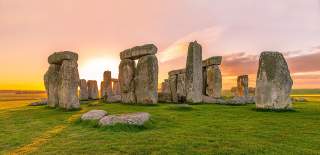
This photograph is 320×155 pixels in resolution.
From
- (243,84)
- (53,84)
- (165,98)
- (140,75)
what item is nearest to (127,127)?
(140,75)

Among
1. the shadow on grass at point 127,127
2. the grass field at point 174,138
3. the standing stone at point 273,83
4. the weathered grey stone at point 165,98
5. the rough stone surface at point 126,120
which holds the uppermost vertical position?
the standing stone at point 273,83

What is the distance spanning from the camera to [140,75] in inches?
736

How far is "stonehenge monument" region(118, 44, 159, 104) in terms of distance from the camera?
18.0m

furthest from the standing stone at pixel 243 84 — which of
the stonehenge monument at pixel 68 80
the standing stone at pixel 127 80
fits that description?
the stonehenge monument at pixel 68 80

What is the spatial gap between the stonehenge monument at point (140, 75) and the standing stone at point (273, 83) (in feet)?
23.5

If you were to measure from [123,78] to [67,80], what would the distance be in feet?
19.1

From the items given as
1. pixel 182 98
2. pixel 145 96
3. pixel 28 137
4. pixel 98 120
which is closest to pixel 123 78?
pixel 145 96

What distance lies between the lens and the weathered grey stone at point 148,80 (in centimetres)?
1798

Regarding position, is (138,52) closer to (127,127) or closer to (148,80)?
(148,80)

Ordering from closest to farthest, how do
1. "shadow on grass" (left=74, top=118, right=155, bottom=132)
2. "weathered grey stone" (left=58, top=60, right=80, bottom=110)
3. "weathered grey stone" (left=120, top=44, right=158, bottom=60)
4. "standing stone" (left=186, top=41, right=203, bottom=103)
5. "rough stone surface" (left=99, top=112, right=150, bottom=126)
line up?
"shadow on grass" (left=74, top=118, right=155, bottom=132), "rough stone surface" (left=99, top=112, right=150, bottom=126), "weathered grey stone" (left=58, top=60, right=80, bottom=110), "standing stone" (left=186, top=41, right=203, bottom=103), "weathered grey stone" (left=120, top=44, right=158, bottom=60)

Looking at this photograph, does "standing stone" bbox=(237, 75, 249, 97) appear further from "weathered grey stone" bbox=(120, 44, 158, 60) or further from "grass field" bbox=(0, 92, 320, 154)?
"grass field" bbox=(0, 92, 320, 154)

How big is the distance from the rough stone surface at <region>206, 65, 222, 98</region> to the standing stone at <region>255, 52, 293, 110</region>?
375 inches

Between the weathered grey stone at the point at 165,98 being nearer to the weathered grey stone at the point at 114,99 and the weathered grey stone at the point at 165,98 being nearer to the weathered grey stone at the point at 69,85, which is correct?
the weathered grey stone at the point at 114,99

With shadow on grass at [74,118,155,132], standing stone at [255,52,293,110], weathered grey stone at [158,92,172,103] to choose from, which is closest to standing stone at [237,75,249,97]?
weathered grey stone at [158,92,172,103]
